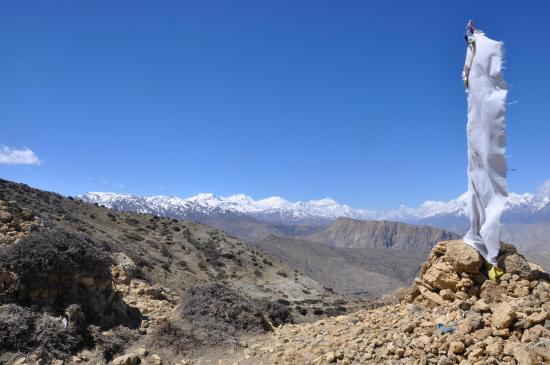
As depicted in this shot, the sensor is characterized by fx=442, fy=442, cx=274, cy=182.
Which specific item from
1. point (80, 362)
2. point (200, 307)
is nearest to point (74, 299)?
point (80, 362)

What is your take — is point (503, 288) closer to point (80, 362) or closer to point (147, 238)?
point (80, 362)

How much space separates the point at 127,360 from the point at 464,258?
733cm

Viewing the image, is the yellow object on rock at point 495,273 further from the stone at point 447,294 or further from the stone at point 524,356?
the stone at point 524,356

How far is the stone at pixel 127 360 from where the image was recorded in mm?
9581

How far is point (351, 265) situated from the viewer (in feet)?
419

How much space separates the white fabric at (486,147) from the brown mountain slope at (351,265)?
8300 centimetres

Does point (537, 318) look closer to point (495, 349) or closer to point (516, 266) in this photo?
point (495, 349)

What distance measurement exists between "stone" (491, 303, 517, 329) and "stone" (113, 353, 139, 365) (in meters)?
7.36

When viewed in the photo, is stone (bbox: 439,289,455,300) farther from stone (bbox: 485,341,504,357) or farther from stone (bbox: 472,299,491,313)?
stone (bbox: 485,341,504,357)

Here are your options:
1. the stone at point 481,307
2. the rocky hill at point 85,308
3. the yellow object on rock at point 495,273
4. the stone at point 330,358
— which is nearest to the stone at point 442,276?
the yellow object on rock at point 495,273

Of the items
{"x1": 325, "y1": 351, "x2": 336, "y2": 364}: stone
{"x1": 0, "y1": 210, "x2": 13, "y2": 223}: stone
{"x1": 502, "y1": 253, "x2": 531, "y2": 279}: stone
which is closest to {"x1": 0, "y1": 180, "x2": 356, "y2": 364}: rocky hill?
{"x1": 0, "y1": 210, "x2": 13, "y2": 223}: stone

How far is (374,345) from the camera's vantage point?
788 cm

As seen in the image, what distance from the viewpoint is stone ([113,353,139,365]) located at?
9.58 m

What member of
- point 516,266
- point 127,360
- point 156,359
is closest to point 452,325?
point 516,266
